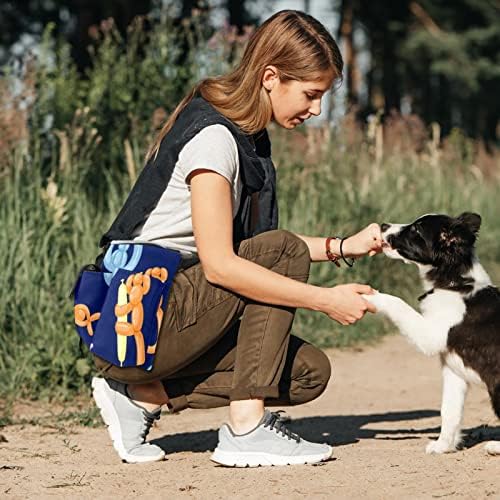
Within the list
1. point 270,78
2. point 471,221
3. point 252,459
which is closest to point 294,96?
point 270,78

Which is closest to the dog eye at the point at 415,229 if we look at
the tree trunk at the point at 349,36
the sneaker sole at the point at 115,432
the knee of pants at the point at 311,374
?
the knee of pants at the point at 311,374

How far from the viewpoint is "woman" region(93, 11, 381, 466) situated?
3.86 meters

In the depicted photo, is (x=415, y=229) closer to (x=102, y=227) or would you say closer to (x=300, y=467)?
(x=300, y=467)

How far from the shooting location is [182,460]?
427 cm

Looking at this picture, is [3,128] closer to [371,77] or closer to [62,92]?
[62,92]

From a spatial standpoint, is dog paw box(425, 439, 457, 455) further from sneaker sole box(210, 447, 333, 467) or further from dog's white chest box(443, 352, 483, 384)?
sneaker sole box(210, 447, 333, 467)

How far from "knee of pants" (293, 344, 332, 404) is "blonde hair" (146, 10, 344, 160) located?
1.03 m

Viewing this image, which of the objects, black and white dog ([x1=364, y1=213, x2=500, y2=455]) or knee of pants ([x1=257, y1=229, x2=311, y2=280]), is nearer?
knee of pants ([x1=257, y1=229, x2=311, y2=280])

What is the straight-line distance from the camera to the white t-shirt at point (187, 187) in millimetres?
3805

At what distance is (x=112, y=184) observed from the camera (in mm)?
7258

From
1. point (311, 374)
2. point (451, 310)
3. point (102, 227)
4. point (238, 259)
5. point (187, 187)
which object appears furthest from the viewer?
point (102, 227)

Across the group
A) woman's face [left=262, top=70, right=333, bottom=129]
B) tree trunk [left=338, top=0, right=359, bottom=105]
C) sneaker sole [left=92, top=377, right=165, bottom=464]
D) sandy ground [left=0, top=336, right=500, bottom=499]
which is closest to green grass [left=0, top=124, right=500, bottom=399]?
sandy ground [left=0, top=336, right=500, bottom=499]

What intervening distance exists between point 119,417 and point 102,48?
4.94 m

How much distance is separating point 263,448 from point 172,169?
3.98 ft
